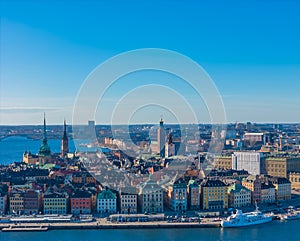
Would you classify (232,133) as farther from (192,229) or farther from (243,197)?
(192,229)

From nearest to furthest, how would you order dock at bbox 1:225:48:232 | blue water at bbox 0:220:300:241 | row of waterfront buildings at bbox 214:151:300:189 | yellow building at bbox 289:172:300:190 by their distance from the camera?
blue water at bbox 0:220:300:241 → dock at bbox 1:225:48:232 → yellow building at bbox 289:172:300:190 → row of waterfront buildings at bbox 214:151:300:189

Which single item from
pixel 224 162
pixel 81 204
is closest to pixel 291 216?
pixel 81 204

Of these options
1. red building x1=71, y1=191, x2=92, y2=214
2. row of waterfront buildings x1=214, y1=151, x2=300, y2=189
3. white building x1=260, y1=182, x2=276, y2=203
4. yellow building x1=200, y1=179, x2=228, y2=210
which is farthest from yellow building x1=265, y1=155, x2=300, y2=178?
red building x1=71, y1=191, x2=92, y2=214

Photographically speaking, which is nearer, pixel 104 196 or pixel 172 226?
pixel 172 226

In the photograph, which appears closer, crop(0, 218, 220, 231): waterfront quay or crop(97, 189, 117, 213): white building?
crop(0, 218, 220, 231): waterfront quay

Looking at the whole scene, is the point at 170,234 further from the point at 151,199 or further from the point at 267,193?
the point at 267,193

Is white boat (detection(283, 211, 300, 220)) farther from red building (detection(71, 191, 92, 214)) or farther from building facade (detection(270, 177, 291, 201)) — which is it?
red building (detection(71, 191, 92, 214))

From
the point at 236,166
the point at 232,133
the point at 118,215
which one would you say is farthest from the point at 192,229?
the point at 232,133
